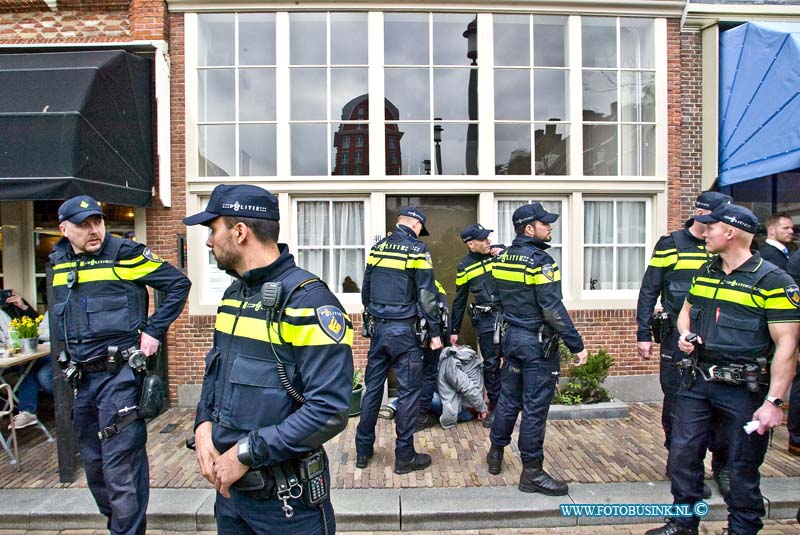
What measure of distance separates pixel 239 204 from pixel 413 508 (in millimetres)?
2833

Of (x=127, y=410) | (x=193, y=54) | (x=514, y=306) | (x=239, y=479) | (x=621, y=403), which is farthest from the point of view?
(x=193, y=54)

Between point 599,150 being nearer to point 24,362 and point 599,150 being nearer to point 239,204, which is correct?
point 239,204

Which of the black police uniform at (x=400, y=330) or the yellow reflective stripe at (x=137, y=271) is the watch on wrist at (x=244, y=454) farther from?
the black police uniform at (x=400, y=330)

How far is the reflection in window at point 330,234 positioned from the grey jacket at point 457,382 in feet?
6.24

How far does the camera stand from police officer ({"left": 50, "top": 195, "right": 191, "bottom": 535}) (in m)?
3.19

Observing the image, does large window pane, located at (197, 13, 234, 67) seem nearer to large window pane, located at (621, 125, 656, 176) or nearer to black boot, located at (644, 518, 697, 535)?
large window pane, located at (621, 125, 656, 176)

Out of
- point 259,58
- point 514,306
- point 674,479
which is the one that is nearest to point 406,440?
point 514,306

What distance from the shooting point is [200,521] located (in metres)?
3.78

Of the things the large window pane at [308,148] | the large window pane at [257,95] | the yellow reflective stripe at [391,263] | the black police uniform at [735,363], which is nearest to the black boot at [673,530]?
the black police uniform at [735,363]

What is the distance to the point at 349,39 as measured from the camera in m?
6.64

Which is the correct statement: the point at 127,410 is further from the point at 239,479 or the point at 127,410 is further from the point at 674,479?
the point at 674,479

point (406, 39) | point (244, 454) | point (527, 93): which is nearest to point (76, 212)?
point (244, 454)

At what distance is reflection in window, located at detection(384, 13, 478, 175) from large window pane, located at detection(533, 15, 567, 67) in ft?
2.77

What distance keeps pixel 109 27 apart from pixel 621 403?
26.1 ft
